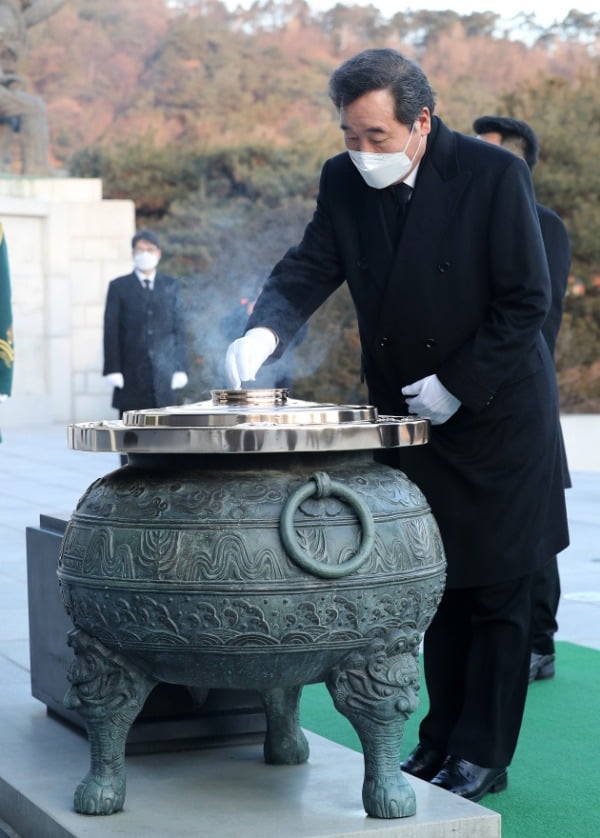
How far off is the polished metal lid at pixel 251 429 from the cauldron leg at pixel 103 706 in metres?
0.41

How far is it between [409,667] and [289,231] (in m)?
20.1

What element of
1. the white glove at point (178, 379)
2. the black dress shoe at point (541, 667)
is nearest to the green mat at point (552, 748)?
the black dress shoe at point (541, 667)

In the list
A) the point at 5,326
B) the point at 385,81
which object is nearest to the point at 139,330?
the point at 5,326

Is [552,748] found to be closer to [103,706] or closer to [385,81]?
[103,706]

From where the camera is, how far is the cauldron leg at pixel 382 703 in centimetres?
256

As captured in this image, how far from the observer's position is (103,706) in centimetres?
261

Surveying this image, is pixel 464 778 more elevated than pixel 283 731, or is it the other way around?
pixel 283 731

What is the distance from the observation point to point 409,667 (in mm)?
2600

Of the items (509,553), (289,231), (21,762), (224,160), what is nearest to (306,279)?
(509,553)

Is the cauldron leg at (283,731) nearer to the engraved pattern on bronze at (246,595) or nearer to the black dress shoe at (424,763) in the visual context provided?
the black dress shoe at (424,763)

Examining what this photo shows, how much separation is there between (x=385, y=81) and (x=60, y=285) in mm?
14837

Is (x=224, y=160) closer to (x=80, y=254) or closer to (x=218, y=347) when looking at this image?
(x=80, y=254)

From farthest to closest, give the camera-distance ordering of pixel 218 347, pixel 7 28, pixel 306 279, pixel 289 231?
pixel 289 231 < pixel 7 28 < pixel 218 347 < pixel 306 279

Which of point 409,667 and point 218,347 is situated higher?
point 218,347
